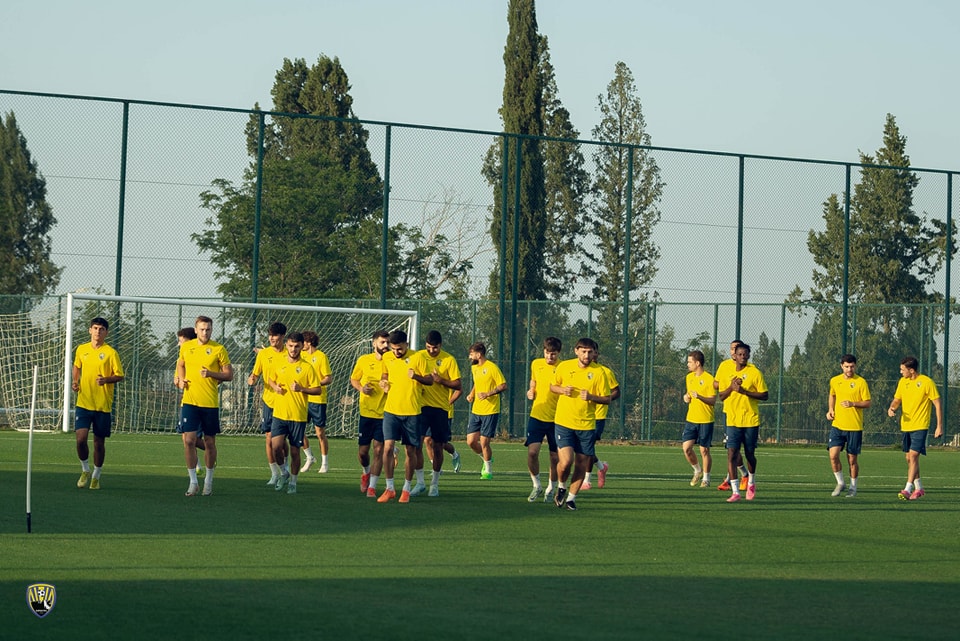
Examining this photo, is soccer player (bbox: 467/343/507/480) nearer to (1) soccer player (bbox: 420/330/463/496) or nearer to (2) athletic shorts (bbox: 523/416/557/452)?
(2) athletic shorts (bbox: 523/416/557/452)

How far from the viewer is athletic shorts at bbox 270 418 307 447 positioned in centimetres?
1784

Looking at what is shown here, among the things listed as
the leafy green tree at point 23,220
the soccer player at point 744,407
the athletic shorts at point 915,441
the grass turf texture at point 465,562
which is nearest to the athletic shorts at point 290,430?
the grass turf texture at point 465,562

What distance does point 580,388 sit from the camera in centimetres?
1655

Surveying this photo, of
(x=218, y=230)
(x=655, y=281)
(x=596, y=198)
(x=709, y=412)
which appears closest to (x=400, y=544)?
(x=709, y=412)

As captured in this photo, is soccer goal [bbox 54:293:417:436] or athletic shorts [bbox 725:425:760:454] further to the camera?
soccer goal [bbox 54:293:417:436]

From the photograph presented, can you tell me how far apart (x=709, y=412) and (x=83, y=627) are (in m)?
14.6

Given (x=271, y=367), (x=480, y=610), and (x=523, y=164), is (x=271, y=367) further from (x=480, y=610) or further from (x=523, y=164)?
(x=523, y=164)

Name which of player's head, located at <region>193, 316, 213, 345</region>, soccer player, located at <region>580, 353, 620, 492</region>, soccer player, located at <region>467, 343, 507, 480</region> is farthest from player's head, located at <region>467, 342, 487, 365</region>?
player's head, located at <region>193, 316, 213, 345</region>

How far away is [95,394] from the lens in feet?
58.2

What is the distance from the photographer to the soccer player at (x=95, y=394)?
17.6m

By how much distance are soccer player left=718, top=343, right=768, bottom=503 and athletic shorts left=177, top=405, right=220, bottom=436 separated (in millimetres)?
7061

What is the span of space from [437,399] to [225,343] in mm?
15454

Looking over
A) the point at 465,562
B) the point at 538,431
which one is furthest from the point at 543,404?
the point at 465,562

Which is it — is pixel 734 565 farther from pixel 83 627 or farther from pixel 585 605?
pixel 83 627
